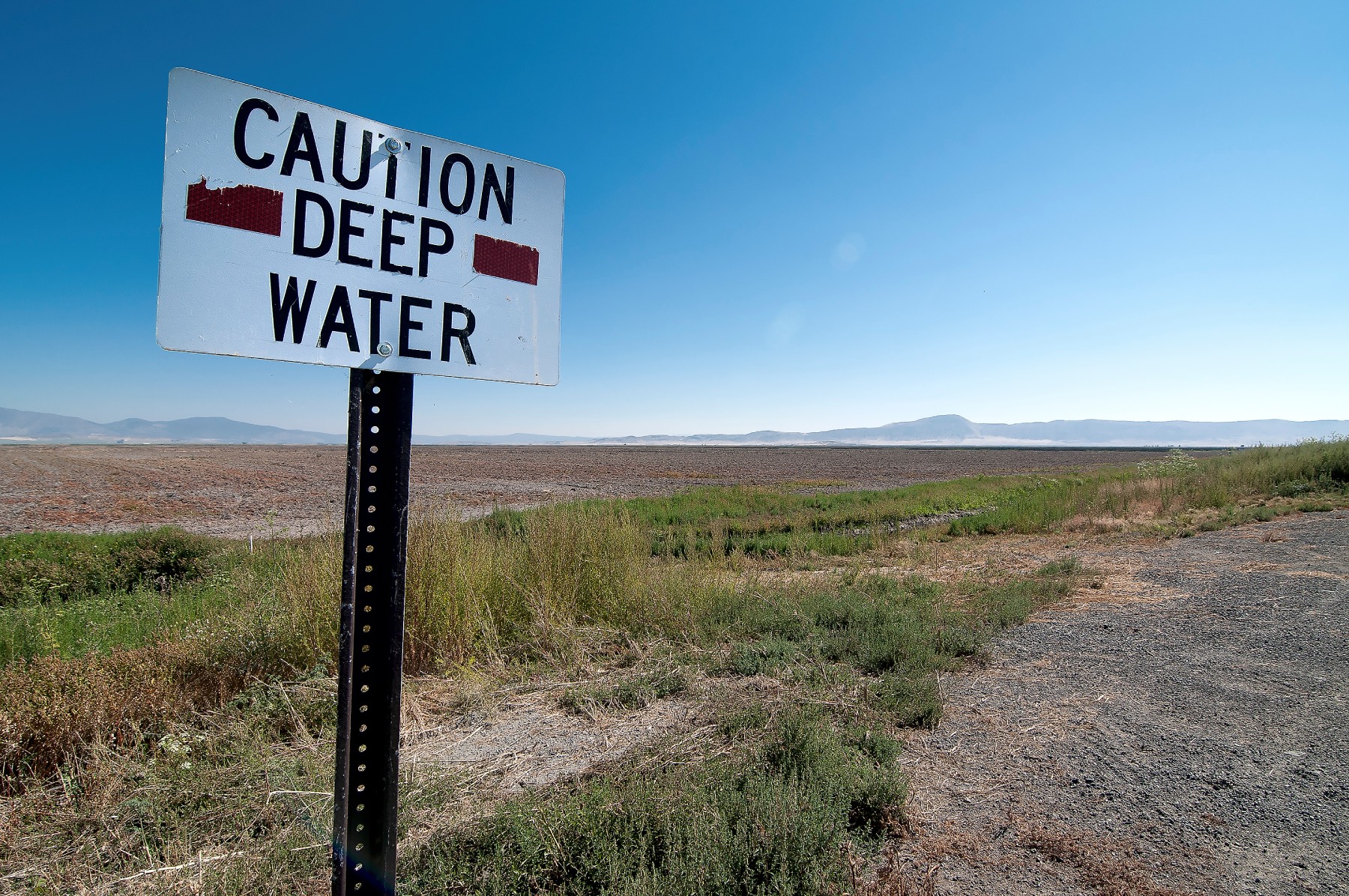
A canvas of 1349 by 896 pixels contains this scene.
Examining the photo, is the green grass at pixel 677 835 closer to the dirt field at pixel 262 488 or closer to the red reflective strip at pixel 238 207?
the red reflective strip at pixel 238 207

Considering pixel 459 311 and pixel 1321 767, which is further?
pixel 1321 767

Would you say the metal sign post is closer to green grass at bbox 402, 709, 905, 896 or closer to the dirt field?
green grass at bbox 402, 709, 905, 896

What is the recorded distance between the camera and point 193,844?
256 centimetres

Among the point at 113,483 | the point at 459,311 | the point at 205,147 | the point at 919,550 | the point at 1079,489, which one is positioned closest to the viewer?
the point at 205,147

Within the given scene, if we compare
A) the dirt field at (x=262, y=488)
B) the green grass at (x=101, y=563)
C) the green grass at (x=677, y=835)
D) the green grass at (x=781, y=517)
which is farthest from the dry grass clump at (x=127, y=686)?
the green grass at (x=101, y=563)

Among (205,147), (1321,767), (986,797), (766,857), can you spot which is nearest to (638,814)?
(766,857)

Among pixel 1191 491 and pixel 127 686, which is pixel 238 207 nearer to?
pixel 127 686

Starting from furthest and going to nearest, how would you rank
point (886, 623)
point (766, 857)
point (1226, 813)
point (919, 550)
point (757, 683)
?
point (919, 550) → point (886, 623) → point (757, 683) → point (1226, 813) → point (766, 857)

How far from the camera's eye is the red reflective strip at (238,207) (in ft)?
4.58

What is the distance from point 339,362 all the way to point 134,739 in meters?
3.17

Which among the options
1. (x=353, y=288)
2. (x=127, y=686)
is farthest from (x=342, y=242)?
(x=127, y=686)

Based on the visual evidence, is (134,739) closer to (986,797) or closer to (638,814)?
(638,814)

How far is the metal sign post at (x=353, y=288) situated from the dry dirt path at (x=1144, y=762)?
85.8 inches

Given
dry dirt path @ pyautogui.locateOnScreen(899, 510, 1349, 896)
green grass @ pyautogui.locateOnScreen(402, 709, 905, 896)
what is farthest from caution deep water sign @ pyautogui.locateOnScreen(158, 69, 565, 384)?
dry dirt path @ pyautogui.locateOnScreen(899, 510, 1349, 896)
